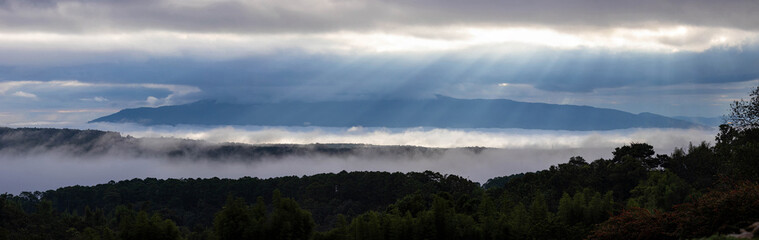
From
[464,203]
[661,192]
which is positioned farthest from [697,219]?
[661,192]

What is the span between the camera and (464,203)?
52.9 metres

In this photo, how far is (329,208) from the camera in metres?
102

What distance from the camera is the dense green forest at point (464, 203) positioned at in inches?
1038

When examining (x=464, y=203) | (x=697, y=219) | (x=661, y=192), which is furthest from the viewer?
(x=661, y=192)

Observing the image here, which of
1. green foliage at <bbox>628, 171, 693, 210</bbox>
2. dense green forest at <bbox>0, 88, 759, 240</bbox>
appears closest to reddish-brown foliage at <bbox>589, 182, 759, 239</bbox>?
dense green forest at <bbox>0, 88, 759, 240</bbox>

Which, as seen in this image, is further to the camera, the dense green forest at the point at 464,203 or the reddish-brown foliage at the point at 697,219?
the dense green forest at the point at 464,203

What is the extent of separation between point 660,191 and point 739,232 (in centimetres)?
3526

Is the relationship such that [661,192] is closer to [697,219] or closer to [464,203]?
[464,203]

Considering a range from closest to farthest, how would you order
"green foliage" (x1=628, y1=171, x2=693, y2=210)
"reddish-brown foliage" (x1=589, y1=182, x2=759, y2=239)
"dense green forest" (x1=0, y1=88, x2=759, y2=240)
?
"reddish-brown foliage" (x1=589, y1=182, x2=759, y2=239)
"dense green forest" (x1=0, y1=88, x2=759, y2=240)
"green foliage" (x1=628, y1=171, x2=693, y2=210)

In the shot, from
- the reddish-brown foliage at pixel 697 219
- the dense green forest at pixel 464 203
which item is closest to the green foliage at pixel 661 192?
the dense green forest at pixel 464 203

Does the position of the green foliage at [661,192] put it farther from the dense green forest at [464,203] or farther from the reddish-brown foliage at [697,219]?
the reddish-brown foliage at [697,219]

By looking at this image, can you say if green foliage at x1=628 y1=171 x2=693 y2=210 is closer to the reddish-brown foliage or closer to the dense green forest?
the dense green forest

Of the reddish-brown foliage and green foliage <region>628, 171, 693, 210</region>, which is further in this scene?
green foliage <region>628, 171, 693, 210</region>

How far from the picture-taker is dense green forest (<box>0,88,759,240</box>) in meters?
26.4
